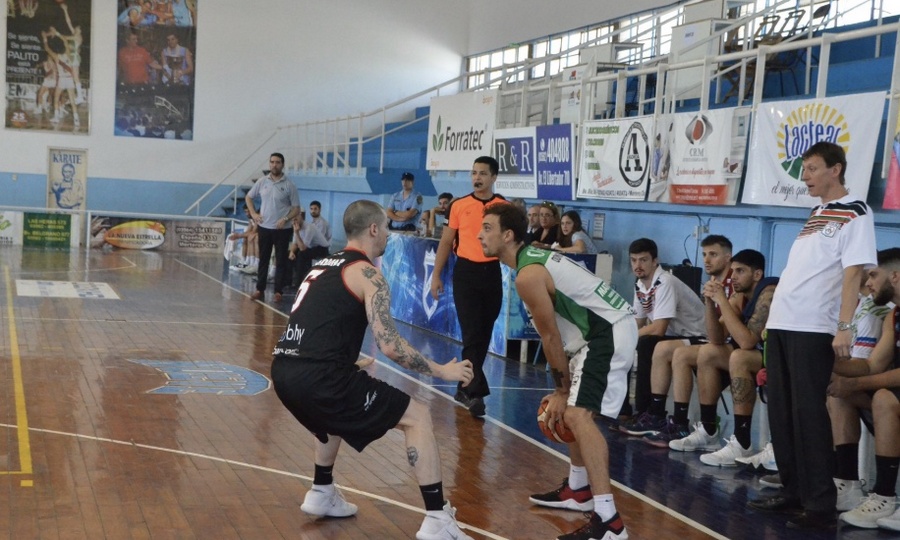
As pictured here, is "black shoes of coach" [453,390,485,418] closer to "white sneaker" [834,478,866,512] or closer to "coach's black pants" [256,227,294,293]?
"white sneaker" [834,478,866,512]

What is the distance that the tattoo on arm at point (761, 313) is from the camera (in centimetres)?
685

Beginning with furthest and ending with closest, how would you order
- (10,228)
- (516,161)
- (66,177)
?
(66,177), (10,228), (516,161)

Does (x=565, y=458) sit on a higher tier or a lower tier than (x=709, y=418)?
lower

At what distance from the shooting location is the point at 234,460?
647 centimetres

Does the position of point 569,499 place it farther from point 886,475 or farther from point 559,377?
point 886,475

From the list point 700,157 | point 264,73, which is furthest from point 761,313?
point 264,73

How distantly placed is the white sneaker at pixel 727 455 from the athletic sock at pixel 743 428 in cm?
3

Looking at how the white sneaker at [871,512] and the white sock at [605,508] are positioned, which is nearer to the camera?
the white sock at [605,508]

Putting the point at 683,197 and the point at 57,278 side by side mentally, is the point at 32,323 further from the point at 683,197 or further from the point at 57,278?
the point at 683,197

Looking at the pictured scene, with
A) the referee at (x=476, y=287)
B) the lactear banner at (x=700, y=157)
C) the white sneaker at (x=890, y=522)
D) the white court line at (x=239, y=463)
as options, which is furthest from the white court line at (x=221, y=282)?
the white sneaker at (x=890, y=522)

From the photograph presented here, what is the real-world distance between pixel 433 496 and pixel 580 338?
114 centimetres

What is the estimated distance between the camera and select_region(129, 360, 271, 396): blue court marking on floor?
8.66 m

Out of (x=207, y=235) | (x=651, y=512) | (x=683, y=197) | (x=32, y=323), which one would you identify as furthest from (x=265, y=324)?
(x=207, y=235)

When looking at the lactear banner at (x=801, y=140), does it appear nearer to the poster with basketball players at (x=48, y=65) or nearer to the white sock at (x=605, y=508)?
the white sock at (x=605, y=508)
